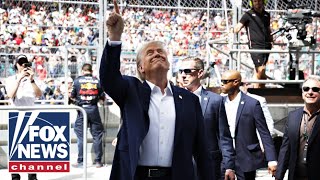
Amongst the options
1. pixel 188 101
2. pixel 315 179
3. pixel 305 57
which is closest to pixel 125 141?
pixel 188 101

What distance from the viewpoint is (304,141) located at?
610 centimetres

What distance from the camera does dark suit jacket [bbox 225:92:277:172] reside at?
→ 24.8 ft

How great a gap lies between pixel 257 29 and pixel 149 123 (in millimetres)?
8546

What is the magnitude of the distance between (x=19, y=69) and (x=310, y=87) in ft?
15.7

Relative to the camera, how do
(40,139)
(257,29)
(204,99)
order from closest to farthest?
1. (204,99)
2. (40,139)
3. (257,29)

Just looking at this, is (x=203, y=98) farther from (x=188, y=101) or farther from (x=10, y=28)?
(x=10, y=28)

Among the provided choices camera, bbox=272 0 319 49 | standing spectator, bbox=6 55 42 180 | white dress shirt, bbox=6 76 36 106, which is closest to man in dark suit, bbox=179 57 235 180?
standing spectator, bbox=6 55 42 180

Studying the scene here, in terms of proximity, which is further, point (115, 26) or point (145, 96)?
point (145, 96)

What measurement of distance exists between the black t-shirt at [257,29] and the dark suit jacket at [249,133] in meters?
5.13

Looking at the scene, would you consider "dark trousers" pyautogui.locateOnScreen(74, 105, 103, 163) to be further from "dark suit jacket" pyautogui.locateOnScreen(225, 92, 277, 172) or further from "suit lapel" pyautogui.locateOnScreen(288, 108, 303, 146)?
"suit lapel" pyautogui.locateOnScreen(288, 108, 303, 146)

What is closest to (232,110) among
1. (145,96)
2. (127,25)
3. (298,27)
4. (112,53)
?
(145,96)

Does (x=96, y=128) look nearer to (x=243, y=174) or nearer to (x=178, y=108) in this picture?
(x=243, y=174)

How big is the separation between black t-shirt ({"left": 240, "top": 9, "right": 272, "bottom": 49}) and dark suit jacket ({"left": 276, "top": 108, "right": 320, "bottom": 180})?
6536 millimetres

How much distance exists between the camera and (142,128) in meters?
4.39
